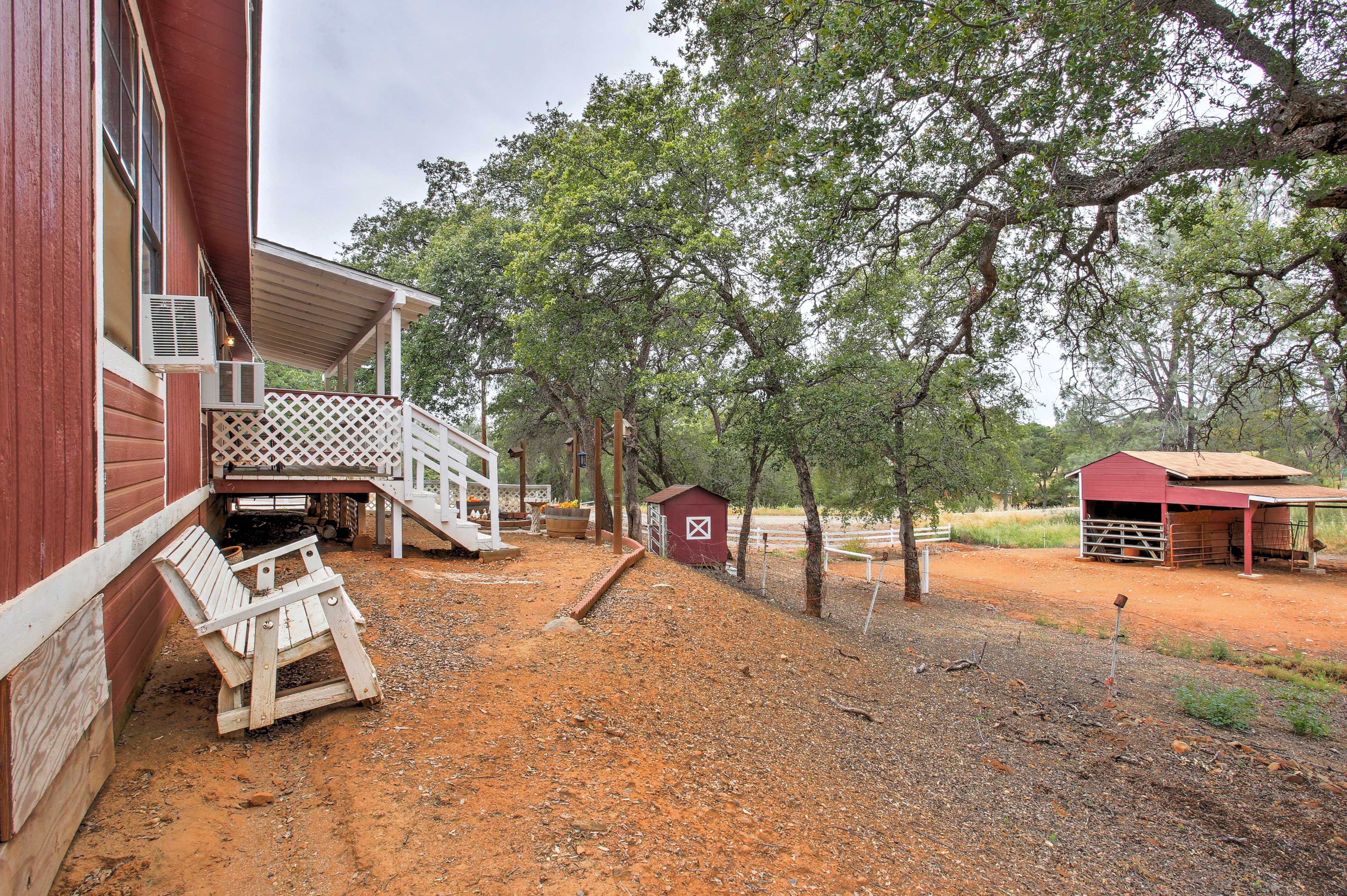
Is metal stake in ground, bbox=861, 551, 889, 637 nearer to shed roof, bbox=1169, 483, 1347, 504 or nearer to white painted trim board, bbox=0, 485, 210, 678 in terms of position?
white painted trim board, bbox=0, 485, 210, 678

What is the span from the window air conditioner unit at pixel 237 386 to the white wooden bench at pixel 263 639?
2.83 m

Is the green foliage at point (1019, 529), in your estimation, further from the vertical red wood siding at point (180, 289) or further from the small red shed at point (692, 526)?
Answer: the vertical red wood siding at point (180, 289)

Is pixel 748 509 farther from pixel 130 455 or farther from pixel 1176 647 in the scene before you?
pixel 130 455

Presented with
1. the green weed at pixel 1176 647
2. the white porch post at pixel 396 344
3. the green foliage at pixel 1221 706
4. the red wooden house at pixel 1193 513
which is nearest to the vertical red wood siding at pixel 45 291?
the white porch post at pixel 396 344

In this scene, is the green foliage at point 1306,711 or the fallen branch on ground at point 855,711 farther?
the green foliage at point 1306,711

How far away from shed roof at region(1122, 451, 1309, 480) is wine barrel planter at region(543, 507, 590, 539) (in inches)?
694

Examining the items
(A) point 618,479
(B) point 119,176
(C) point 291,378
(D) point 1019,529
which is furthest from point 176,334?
(C) point 291,378

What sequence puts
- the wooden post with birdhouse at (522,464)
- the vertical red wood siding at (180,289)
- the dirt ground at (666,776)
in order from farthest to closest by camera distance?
the wooden post with birdhouse at (522,464), the vertical red wood siding at (180,289), the dirt ground at (666,776)

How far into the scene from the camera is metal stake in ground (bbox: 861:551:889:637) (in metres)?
9.23

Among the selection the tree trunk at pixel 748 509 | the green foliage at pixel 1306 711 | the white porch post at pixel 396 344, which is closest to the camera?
the green foliage at pixel 1306 711

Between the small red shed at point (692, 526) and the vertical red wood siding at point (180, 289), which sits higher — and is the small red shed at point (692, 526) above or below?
below

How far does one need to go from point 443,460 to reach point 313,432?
1.61 meters

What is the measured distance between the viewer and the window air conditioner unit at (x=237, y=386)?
20.4ft

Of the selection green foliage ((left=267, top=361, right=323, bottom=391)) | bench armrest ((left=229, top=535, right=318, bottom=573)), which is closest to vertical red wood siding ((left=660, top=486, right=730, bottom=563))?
bench armrest ((left=229, top=535, right=318, bottom=573))
